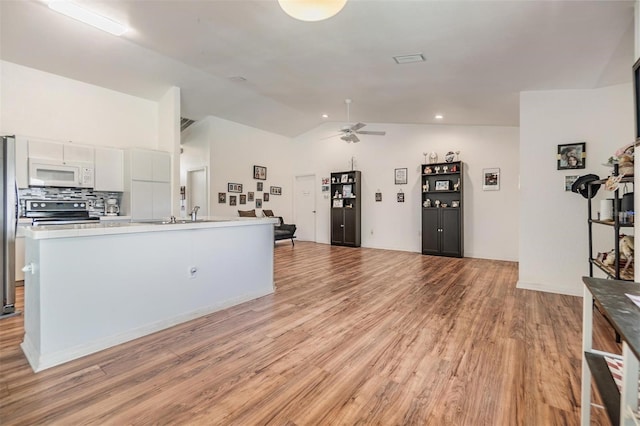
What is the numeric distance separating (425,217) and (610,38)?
14.7 ft

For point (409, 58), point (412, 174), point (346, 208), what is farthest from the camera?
point (346, 208)

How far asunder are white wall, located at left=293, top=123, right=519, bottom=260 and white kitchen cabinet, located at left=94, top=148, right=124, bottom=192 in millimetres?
5057

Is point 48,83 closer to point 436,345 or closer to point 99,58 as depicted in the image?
point 99,58

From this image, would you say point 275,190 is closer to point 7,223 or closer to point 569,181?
point 7,223

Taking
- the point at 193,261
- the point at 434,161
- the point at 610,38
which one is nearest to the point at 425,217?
the point at 434,161

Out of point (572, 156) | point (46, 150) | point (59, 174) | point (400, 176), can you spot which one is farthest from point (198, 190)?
point (572, 156)

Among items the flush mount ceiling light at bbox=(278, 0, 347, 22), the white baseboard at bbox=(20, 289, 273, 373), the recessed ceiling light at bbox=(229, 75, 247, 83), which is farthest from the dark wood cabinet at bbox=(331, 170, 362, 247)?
the flush mount ceiling light at bbox=(278, 0, 347, 22)

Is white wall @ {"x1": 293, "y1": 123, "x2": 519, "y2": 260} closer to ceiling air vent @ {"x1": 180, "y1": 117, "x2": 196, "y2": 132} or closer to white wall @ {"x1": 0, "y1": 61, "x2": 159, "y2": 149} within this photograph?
ceiling air vent @ {"x1": 180, "y1": 117, "x2": 196, "y2": 132}

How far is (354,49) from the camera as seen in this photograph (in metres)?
3.33

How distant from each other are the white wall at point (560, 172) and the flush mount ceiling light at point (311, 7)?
3.59 m

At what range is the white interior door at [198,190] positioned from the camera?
7336mm

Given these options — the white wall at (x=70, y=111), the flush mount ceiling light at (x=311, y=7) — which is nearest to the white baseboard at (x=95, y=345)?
the flush mount ceiling light at (x=311, y=7)

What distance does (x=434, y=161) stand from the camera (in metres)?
6.99

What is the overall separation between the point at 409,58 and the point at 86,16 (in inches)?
140
